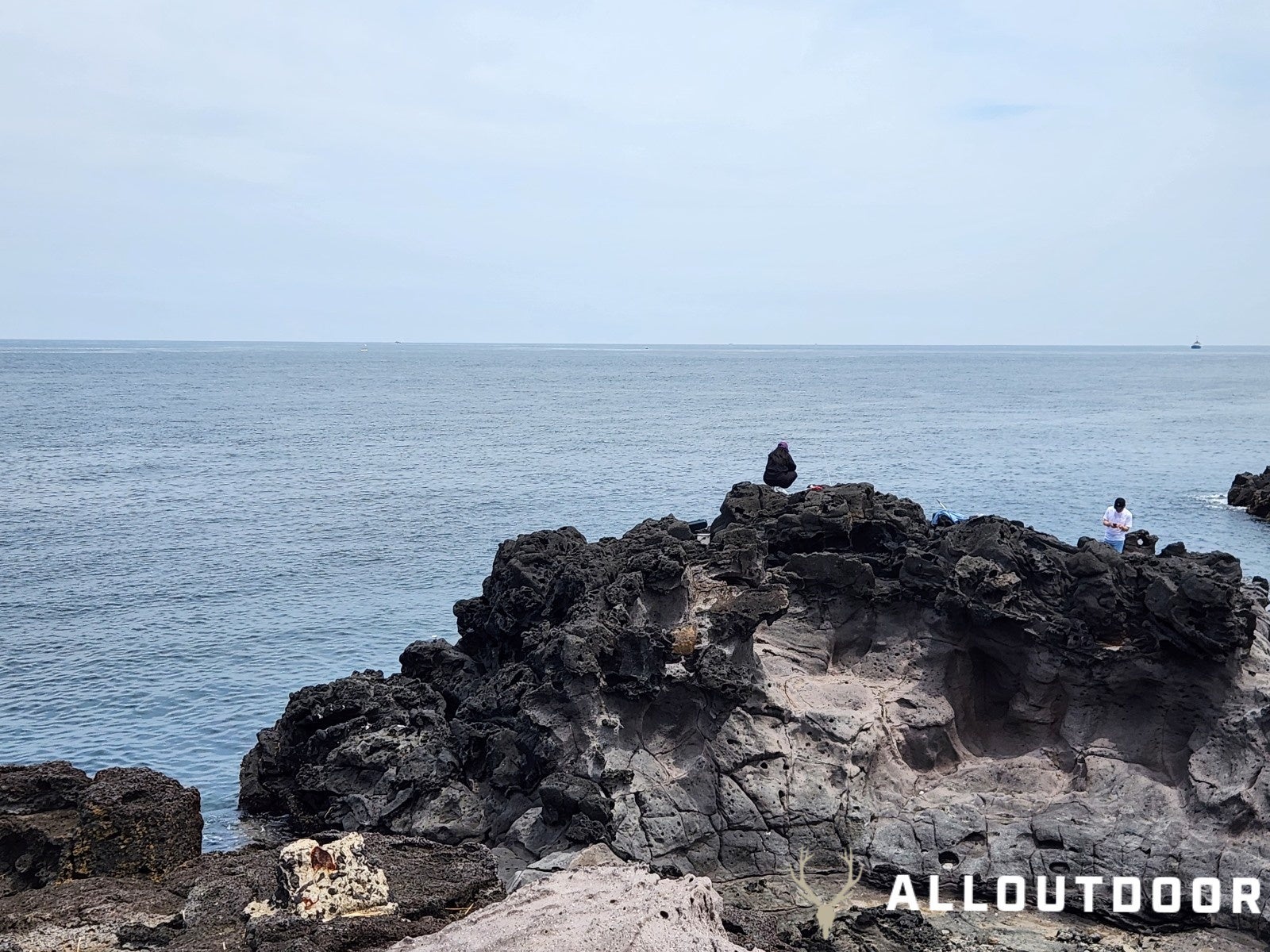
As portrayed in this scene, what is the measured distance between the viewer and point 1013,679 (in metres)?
18.3

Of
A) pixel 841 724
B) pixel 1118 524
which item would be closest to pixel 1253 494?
pixel 1118 524

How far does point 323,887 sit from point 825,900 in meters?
7.11

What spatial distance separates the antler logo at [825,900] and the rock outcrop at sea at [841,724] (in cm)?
20

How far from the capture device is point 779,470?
113 feet

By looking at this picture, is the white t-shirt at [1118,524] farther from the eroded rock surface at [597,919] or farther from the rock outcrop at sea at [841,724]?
the eroded rock surface at [597,919]

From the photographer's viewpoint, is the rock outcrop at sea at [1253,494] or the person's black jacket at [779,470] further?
the rock outcrop at sea at [1253,494]

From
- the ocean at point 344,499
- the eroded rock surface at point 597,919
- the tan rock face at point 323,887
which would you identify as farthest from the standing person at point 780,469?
the eroded rock surface at point 597,919

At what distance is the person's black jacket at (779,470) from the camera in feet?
112

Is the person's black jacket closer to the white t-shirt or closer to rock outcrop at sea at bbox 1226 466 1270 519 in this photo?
the white t-shirt

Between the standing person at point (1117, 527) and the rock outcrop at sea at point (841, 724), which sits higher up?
the standing person at point (1117, 527)

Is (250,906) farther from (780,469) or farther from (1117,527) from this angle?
(780,469)

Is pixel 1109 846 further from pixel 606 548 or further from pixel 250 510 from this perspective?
pixel 250 510

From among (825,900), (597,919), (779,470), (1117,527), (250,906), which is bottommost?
(825,900)

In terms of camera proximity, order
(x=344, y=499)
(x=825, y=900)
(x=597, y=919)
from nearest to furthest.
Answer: (x=597, y=919) → (x=825, y=900) → (x=344, y=499)
